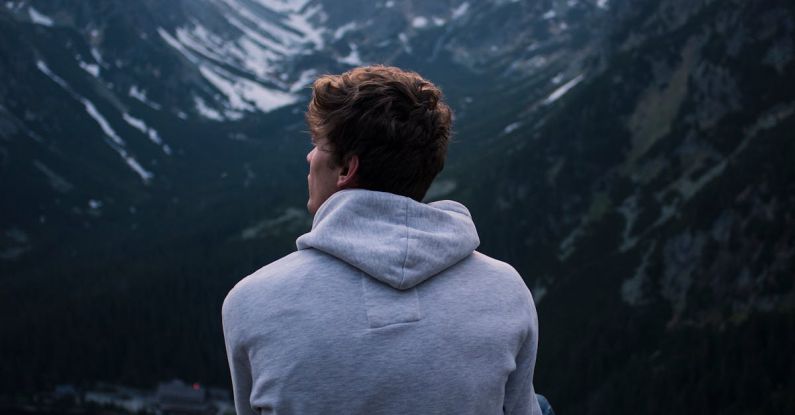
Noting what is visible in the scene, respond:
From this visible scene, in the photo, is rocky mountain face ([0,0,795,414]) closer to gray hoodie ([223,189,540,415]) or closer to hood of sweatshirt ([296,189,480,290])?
gray hoodie ([223,189,540,415])

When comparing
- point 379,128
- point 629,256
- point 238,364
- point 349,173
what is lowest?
point 629,256

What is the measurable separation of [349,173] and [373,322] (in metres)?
1.03

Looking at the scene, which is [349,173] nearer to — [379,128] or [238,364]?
[379,128]

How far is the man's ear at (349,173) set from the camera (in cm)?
497

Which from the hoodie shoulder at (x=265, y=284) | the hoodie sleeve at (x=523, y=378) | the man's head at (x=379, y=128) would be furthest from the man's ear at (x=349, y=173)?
the hoodie sleeve at (x=523, y=378)

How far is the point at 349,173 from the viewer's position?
16.5 feet

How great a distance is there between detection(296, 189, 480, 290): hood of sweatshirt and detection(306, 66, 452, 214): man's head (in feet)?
0.58

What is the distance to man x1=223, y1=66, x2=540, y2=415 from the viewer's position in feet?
14.8

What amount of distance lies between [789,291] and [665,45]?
250 ft

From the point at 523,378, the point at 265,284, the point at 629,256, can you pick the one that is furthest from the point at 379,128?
the point at 629,256

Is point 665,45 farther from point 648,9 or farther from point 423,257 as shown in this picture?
point 423,257

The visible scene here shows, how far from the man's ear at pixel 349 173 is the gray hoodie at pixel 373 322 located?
0.16 m

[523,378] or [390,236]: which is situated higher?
[390,236]

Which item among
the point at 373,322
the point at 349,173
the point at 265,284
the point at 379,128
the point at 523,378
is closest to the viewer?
the point at 373,322
